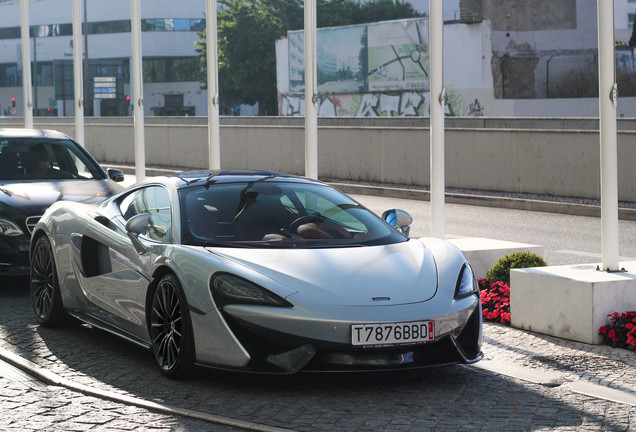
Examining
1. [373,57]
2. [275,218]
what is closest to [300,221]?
[275,218]

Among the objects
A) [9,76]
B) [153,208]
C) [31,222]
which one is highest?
[9,76]

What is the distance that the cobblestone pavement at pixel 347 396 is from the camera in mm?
5457

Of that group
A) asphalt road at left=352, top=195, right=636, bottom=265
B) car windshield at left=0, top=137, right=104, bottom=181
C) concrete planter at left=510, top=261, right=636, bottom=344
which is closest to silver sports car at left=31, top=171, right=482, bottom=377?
concrete planter at left=510, top=261, right=636, bottom=344

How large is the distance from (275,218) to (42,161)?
548 centimetres

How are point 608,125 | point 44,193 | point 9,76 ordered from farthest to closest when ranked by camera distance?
point 9,76
point 44,193
point 608,125

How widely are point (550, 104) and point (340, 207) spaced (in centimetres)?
5579

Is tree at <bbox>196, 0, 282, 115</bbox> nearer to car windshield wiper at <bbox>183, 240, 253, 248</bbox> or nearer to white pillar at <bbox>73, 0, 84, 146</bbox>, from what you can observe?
white pillar at <bbox>73, 0, 84, 146</bbox>

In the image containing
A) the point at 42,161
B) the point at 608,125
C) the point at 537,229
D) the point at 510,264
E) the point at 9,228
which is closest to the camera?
the point at 608,125

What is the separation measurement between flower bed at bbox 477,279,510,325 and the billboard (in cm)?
5808

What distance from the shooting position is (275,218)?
23.3 feet

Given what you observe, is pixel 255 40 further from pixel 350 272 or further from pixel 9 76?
pixel 350 272

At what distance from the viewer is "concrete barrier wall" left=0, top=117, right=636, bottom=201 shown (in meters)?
21.0

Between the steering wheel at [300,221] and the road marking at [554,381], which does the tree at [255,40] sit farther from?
the road marking at [554,381]

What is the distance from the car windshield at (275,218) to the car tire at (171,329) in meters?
0.36
